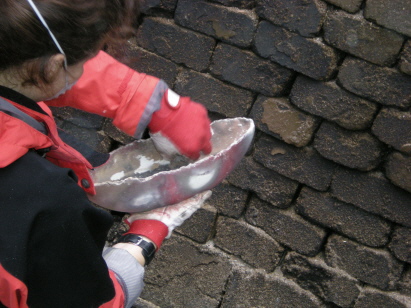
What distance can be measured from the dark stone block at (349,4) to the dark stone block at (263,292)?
4.17 ft

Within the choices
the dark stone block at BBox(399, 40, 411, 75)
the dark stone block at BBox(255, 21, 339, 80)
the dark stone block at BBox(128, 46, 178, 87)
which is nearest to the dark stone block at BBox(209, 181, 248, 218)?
A: the dark stone block at BBox(128, 46, 178, 87)

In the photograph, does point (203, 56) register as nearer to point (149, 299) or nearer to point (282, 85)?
point (282, 85)

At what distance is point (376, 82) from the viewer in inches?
76.2

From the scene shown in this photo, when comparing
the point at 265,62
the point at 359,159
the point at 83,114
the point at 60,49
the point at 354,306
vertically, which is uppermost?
the point at 60,49

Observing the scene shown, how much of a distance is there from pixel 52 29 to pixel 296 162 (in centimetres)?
139

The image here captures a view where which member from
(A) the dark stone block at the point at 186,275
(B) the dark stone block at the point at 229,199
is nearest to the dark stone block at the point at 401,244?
(B) the dark stone block at the point at 229,199

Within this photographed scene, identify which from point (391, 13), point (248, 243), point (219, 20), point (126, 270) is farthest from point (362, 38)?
point (126, 270)

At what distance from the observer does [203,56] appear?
2.21 metres

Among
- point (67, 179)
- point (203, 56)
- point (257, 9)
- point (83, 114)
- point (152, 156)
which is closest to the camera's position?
point (67, 179)

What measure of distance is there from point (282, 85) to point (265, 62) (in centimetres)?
12

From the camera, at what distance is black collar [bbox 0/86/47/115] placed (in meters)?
1.11

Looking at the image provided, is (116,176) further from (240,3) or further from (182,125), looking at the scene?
(240,3)

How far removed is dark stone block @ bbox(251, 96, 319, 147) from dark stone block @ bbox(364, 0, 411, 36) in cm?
47

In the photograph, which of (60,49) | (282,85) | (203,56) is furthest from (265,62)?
(60,49)
